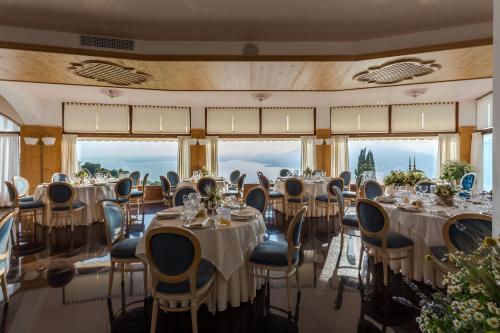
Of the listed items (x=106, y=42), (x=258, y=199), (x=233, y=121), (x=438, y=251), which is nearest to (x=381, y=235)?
(x=438, y=251)

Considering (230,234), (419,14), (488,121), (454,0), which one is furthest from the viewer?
(488,121)

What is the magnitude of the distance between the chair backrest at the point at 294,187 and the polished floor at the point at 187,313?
2502mm

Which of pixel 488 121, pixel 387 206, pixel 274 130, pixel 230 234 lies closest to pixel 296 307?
pixel 230 234

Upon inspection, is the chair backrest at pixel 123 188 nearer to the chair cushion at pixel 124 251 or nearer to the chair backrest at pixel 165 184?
the chair backrest at pixel 165 184

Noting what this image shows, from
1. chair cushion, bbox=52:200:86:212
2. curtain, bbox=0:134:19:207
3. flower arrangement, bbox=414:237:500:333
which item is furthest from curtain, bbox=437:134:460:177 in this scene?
curtain, bbox=0:134:19:207

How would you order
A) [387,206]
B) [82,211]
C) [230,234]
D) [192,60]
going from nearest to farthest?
[230,234] → [387,206] → [192,60] → [82,211]

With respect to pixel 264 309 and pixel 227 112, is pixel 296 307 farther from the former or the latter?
pixel 227 112

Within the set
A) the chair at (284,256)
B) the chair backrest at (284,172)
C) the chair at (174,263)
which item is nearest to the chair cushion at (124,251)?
the chair at (174,263)

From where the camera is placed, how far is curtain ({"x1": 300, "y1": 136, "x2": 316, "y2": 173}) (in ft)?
34.0

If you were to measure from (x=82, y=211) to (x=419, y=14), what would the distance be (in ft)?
24.1

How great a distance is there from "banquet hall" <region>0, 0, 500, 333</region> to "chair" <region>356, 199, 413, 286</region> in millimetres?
29

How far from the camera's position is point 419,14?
148 inches

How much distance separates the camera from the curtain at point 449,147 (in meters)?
9.48

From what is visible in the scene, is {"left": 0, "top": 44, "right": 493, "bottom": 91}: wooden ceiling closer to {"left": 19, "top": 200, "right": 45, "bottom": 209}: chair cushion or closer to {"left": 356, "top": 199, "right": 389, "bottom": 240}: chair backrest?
{"left": 356, "top": 199, "right": 389, "bottom": 240}: chair backrest
